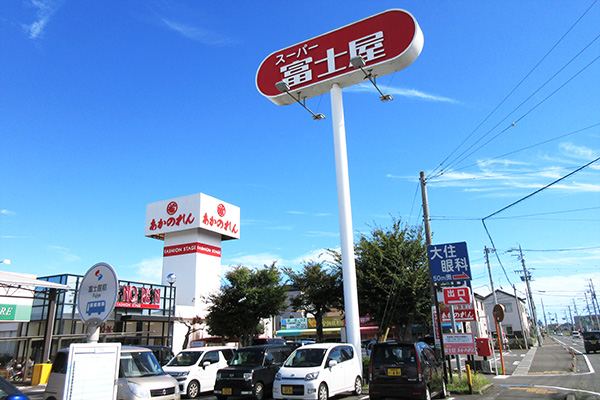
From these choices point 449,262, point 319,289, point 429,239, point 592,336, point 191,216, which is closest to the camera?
point 449,262

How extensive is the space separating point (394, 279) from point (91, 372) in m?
15.5

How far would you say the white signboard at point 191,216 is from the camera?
142 ft

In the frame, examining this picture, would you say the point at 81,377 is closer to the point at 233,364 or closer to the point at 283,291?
the point at 233,364

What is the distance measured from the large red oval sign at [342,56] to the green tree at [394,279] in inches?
322

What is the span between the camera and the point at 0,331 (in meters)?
24.7

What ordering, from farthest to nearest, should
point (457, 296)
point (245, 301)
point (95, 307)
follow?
point (245, 301), point (457, 296), point (95, 307)

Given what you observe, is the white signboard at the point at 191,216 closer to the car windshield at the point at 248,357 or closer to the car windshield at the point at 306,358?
the car windshield at the point at 248,357

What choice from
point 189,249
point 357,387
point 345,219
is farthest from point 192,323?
point 357,387

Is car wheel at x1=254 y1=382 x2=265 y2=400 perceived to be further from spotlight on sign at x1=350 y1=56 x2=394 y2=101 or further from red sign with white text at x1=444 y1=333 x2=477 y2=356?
spotlight on sign at x1=350 y1=56 x2=394 y2=101

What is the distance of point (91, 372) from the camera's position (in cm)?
555

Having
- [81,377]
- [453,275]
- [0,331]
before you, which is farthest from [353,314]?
[0,331]

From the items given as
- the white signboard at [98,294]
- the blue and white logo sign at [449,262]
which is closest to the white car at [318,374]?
the blue and white logo sign at [449,262]

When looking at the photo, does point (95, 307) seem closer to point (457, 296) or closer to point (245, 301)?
point (457, 296)

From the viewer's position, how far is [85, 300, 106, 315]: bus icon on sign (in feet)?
17.5
